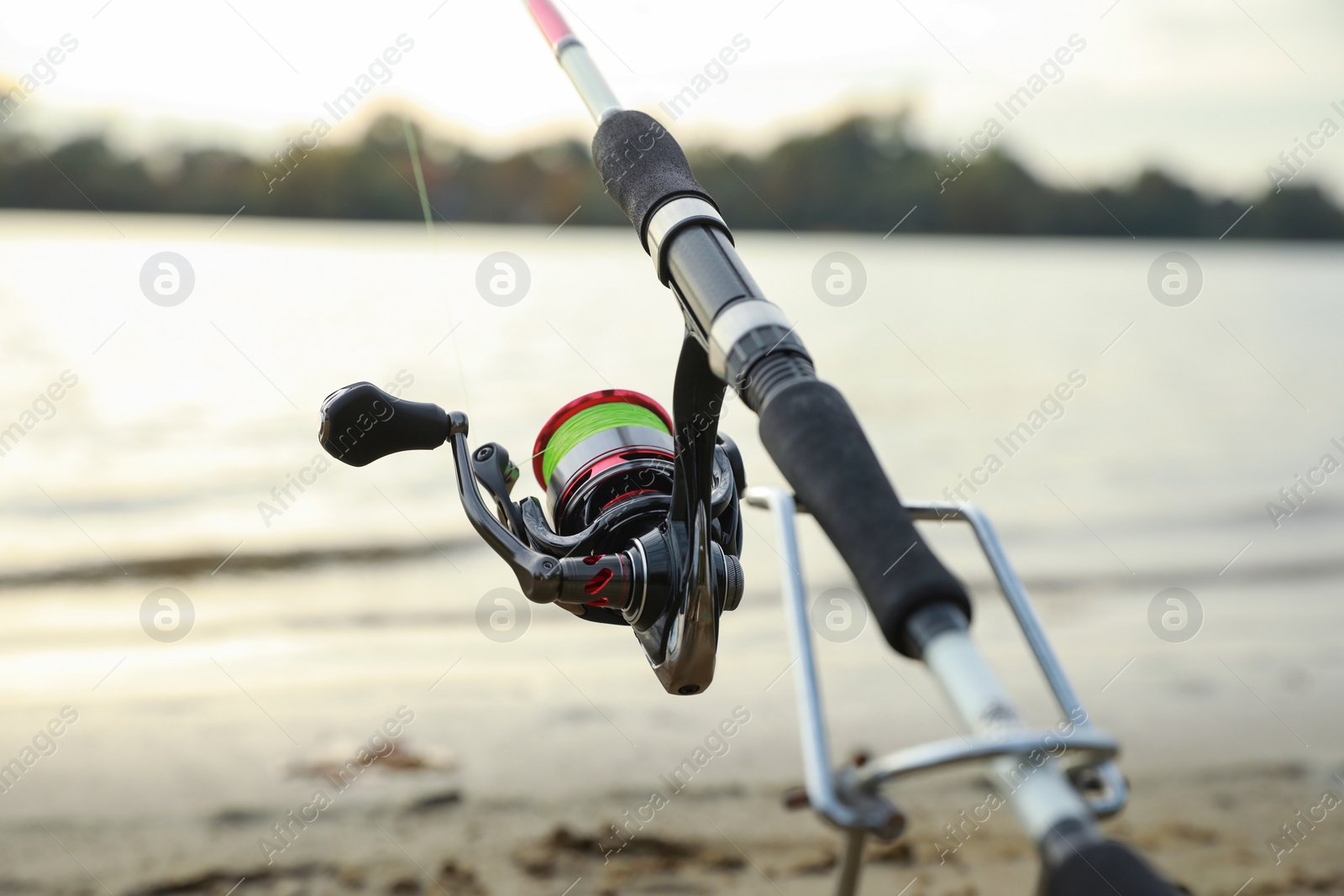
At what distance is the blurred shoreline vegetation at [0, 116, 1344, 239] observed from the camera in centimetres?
2441

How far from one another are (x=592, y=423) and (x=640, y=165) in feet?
1.34

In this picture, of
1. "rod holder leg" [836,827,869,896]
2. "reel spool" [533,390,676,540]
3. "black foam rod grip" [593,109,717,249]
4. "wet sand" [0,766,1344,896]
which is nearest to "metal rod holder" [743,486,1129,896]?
"rod holder leg" [836,827,869,896]

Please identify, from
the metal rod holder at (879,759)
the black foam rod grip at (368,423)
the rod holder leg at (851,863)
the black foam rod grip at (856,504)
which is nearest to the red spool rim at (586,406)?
the black foam rod grip at (368,423)

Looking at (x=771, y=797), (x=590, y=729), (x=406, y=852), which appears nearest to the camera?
(x=406, y=852)

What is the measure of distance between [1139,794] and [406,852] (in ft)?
7.72

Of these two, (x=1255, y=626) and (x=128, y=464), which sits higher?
(x=128, y=464)

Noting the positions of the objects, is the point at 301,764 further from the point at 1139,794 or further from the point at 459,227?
the point at 459,227

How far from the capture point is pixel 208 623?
5.62 m

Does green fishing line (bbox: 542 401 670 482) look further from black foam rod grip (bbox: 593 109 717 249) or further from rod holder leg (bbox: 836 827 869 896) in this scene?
rod holder leg (bbox: 836 827 869 896)

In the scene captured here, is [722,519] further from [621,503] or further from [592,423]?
[592,423]

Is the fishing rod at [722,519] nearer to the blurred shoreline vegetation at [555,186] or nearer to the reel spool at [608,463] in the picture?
the reel spool at [608,463]

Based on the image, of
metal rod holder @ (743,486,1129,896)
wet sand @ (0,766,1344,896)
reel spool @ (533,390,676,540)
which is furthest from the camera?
wet sand @ (0,766,1344,896)

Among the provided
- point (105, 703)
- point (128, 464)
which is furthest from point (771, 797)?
point (128, 464)

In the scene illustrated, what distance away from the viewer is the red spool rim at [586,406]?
1.60 m
